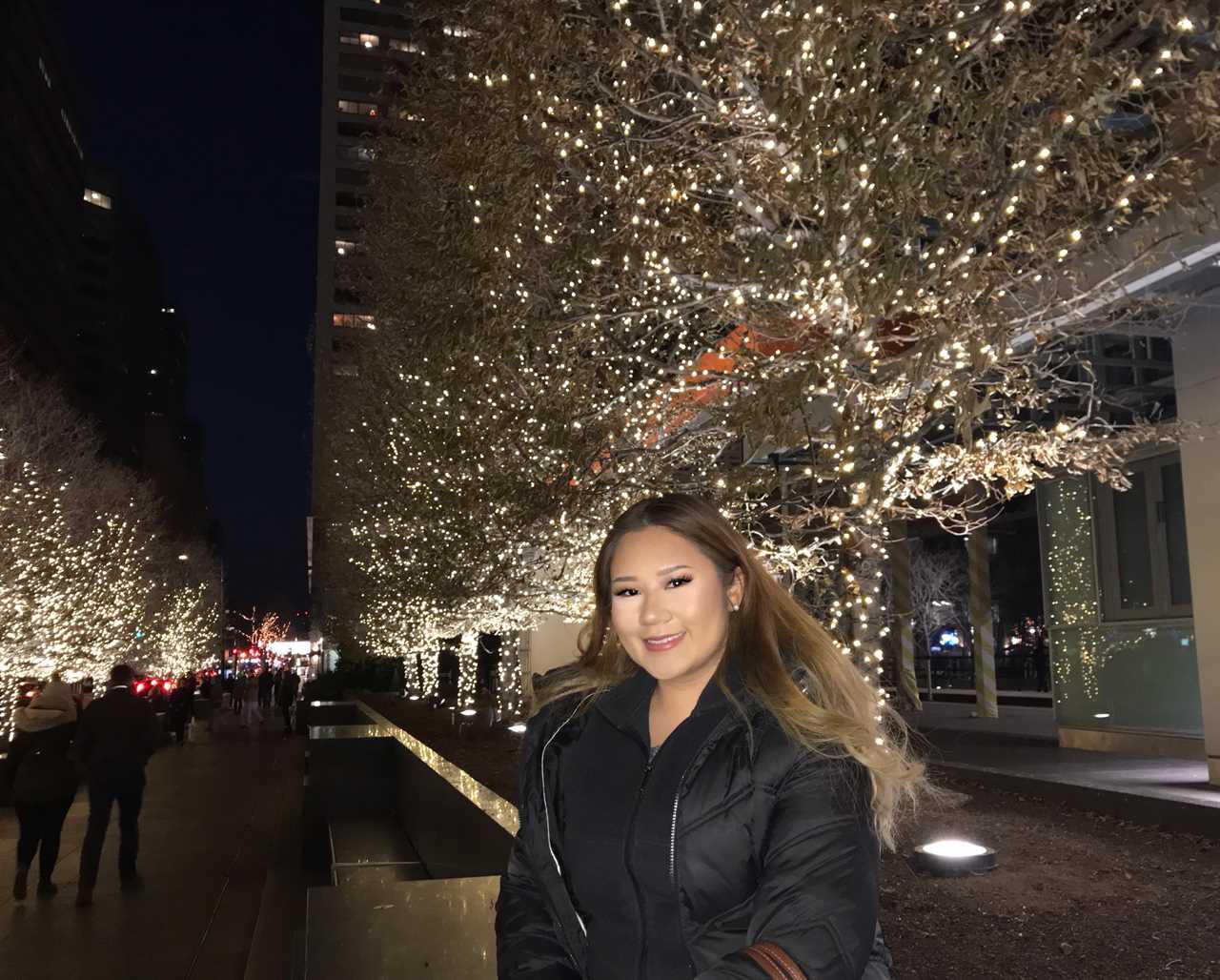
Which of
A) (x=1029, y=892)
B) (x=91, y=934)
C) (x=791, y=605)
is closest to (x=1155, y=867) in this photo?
(x=1029, y=892)

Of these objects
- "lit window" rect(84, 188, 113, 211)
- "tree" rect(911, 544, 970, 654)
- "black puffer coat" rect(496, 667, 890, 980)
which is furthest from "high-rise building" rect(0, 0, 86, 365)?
"black puffer coat" rect(496, 667, 890, 980)

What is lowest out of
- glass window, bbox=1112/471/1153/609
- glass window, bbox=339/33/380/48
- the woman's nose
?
the woman's nose

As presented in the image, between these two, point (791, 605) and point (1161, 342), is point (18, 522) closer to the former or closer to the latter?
point (1161, 342)

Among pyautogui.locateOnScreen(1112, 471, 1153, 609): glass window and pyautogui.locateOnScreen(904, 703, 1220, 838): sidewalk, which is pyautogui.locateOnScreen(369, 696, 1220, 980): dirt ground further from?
pyautogui.locateOnScreen(1112, 471, 1153, 609): glass window

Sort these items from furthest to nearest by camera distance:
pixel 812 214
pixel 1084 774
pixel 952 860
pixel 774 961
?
1. pixel 1084 774
2. pixel 812 214
3. pixel 952 860
4. pixel 774 961

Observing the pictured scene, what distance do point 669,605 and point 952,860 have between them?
5.14 metres

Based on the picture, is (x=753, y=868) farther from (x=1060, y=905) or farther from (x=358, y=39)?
(x=358, y=39)

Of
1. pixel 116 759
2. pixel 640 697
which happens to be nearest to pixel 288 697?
pixel 116 759

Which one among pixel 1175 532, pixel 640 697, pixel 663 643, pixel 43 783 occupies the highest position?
pixel 1175 532

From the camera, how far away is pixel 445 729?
2102 centimetres

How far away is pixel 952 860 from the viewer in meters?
6.52

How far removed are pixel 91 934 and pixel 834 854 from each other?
316 inches

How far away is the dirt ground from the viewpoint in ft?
16.2

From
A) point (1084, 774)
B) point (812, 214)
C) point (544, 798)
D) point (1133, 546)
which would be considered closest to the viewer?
point (544, 798)
